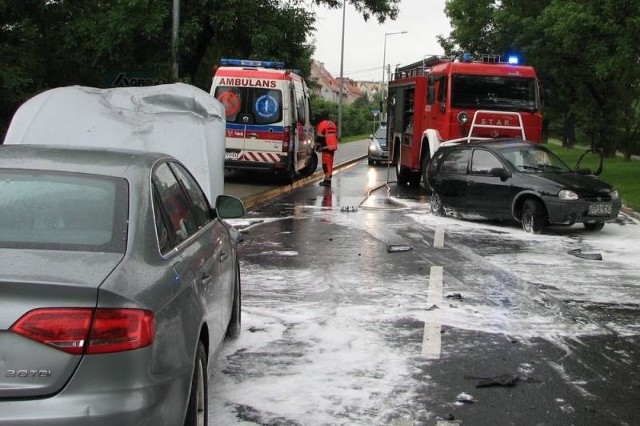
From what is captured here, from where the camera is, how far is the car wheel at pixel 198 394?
3320mm

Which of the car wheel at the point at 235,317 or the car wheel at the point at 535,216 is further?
the car wheel at the point at 535,216

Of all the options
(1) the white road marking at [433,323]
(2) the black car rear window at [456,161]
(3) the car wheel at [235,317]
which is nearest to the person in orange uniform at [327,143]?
(2) the black car rear window at [456,161]

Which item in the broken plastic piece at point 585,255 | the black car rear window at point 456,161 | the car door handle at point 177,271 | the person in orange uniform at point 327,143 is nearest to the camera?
the car door handle at point 177,271

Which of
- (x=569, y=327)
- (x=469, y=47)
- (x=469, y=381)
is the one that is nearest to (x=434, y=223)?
(x=569, y=327)

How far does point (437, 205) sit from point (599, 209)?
3.53m

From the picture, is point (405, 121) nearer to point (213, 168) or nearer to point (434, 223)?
point (434, 223)

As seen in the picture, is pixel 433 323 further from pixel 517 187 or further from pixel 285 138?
pixel 285 138

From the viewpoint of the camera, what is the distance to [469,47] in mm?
44469

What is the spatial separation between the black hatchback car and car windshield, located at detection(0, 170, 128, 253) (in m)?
9.62

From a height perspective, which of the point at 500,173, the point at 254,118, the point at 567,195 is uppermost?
the point at 254,118

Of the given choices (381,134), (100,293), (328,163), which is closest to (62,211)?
(100,293)

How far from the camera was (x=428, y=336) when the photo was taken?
6.06 metres

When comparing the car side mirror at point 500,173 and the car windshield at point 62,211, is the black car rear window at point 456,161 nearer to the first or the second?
the car side mirror at point 500,173


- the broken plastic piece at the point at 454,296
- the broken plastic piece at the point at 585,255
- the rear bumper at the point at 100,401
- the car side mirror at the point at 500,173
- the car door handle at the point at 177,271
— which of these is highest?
the car door handle at the point at 177,271
